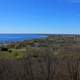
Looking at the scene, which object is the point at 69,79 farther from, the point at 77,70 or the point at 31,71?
the point at 31,71

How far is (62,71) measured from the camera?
8945 millimetres

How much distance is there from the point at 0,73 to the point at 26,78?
111 cm

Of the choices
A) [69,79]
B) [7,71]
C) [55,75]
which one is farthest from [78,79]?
[7,71]

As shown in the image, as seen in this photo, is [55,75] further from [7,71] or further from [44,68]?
[7,71]

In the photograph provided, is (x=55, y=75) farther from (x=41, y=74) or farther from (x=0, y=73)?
(x=0, y=73)

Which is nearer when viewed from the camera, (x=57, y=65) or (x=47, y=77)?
(x=47, y=77)

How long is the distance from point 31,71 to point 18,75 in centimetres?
56

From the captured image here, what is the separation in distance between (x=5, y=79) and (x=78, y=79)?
9.40 feet

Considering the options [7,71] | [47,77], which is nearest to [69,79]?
[47,77]

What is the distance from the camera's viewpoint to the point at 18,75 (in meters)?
8.34

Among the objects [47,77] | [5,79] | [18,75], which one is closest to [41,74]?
[47,77]

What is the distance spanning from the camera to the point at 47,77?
8.41 m

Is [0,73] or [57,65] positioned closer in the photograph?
[0,73]

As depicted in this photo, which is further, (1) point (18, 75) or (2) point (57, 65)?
(2) point (57, 65)
